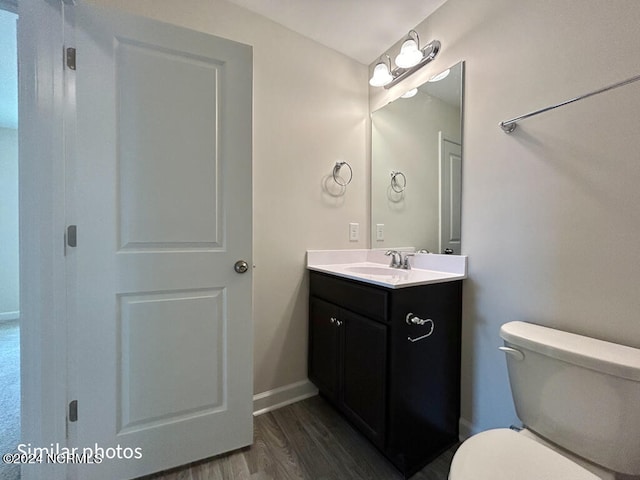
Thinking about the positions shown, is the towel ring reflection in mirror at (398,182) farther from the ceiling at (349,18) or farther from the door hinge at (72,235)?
the door hinge at (72,235)

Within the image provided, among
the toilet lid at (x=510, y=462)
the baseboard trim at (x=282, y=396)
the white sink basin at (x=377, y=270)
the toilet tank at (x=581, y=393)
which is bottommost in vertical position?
the baseboard trim at (x=282, y=396)

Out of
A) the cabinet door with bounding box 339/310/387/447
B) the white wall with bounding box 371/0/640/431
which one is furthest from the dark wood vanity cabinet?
the white wall with bounding box 371/0/640/431

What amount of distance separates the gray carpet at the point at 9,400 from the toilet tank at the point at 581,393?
2121 millimetres

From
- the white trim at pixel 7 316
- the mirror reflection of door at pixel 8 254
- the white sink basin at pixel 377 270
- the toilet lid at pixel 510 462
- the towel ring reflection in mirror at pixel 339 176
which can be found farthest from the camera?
the white trim at pixel 7 316

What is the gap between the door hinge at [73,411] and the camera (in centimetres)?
111

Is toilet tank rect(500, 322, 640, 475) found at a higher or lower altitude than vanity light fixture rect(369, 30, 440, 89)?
lower

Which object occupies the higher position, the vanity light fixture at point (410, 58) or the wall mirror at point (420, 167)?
the vanity light fixture at point (410, 58)

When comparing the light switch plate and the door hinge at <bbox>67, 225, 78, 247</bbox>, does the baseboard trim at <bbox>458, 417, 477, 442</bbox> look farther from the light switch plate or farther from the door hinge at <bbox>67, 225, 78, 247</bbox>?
the door hinge at <bbox>67, 225, 78, 247</bbox>

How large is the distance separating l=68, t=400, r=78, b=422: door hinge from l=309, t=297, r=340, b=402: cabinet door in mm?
1153

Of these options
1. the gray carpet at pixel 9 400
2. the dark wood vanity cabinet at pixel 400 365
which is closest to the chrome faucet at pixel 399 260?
the dark wood vanity cabinet at pixel 400 365

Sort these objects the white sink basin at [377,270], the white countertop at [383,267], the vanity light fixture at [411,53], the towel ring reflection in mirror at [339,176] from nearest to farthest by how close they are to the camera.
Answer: the white countertop at [383,267] < the vanity light fixture at [411,53] < the white sink basin at [377,270] < the towel ring reflection in mirror at [339,176]

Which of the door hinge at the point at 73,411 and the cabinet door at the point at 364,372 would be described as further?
the cabinet door at the point at 364,372

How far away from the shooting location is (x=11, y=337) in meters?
2.73

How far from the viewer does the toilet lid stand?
29.0 inches
